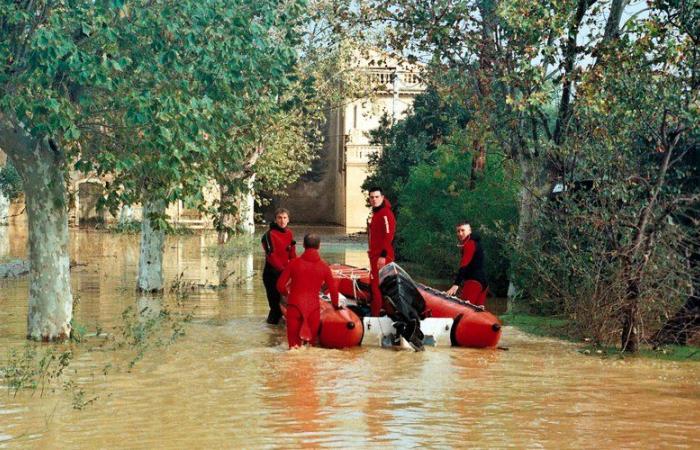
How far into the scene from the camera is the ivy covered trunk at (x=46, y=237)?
15320 millimetres

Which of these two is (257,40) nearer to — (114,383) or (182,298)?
(114,383)

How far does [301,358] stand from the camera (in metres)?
14.8

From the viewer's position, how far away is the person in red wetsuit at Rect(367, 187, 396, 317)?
16547 mm

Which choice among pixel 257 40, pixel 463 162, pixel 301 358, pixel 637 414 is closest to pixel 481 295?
pixel 301 358

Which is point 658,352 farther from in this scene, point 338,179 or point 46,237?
point 338,179

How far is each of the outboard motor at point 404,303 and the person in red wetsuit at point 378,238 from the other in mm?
700

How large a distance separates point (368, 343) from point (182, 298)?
24.0 feet

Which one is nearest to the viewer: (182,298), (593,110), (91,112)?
(91,112)

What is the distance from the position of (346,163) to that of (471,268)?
41120mm

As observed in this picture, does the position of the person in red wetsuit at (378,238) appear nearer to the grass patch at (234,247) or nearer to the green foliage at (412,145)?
the grass patch at (234,247)

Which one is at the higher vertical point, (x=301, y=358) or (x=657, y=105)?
(x=657, y=105)

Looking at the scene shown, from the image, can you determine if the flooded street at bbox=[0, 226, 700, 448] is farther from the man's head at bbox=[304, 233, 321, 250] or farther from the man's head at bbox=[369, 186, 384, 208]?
the man's head at bbox=[369, 186, 384, 208]

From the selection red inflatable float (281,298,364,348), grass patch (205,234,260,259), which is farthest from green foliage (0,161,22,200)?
red inflatable float (281,298,364,348)

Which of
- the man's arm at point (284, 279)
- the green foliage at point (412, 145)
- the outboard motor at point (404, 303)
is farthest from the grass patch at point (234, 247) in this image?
the outboard motor at point (404, 303)
